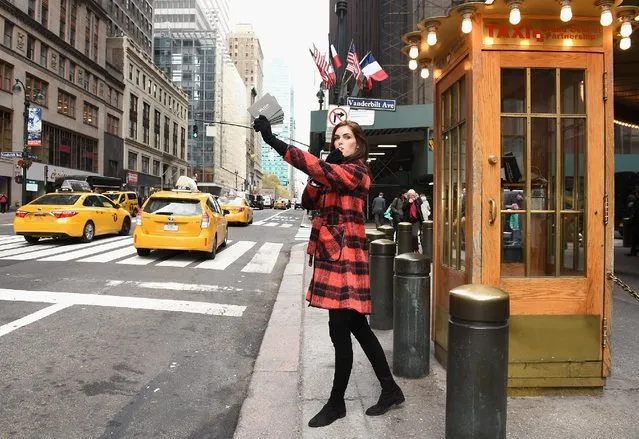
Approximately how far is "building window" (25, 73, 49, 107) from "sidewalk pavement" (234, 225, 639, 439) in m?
43.7

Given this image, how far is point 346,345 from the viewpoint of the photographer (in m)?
3.19

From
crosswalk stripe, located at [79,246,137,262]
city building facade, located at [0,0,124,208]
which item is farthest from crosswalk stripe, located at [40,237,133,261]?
city building facade, located at [0,0,124,208]

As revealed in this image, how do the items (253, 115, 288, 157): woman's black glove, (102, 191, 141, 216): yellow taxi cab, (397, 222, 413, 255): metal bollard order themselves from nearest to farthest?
(253, 115, 288, 157): woman's black glove
(397, 222, 413, 255): metal bollard
(102, 191, 141, 216): yellow taxi cab

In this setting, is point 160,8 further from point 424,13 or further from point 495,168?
point 495,168

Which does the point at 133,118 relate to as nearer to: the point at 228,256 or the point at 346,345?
the point at 228,256

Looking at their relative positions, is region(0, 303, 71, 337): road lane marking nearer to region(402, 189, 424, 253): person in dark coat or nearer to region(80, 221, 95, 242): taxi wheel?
region(80, 221, 95, 242): taxi wheel

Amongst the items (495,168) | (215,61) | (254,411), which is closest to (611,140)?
(495,168)

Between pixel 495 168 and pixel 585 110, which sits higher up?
pixel 585 110

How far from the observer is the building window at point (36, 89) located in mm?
41750

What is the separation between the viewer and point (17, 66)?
131 ft

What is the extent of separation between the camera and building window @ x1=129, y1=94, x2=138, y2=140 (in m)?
64.8

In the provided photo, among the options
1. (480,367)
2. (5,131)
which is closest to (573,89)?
(480,367)

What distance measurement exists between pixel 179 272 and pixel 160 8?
386 feet

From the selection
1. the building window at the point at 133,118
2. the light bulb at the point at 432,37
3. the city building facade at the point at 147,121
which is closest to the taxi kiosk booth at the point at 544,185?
the light bulb at the point at 432,37
